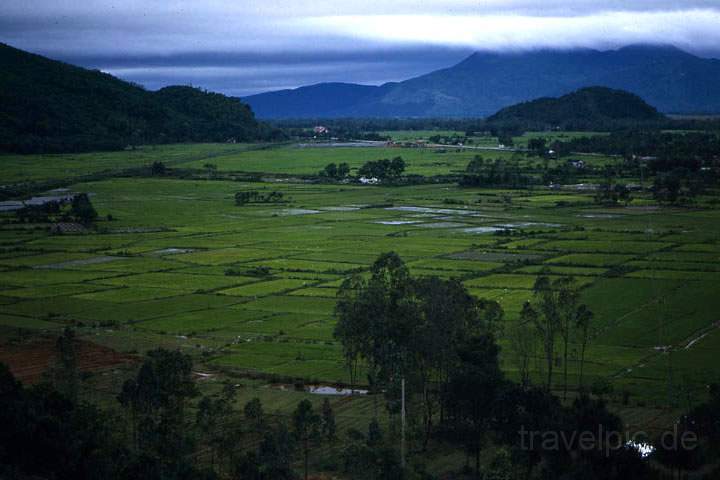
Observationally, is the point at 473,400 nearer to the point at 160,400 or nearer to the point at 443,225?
the point at 160,400

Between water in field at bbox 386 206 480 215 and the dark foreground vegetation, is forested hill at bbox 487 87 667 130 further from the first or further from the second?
the dark foreground vegetation

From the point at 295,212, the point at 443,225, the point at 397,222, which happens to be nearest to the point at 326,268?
the point at 443,225

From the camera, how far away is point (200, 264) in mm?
46688

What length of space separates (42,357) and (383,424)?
11.7 meters

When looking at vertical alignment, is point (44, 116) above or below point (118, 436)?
above

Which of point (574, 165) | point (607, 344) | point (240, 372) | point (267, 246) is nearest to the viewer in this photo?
point (240, 372)

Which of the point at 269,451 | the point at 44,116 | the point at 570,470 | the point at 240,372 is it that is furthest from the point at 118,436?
the point at 44,116

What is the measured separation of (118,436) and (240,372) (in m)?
6.89

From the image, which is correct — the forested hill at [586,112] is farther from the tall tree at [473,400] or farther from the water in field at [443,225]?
the tall tree at [473,400]

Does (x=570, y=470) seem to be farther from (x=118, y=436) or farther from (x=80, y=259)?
(x=80, y=259)

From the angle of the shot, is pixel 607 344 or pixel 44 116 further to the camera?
pixel 44 116

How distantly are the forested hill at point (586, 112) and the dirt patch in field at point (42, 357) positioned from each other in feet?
454

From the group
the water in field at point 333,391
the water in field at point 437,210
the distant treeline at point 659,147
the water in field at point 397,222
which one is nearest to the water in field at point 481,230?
the water in field at point 397,222

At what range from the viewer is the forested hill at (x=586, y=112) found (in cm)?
16788
